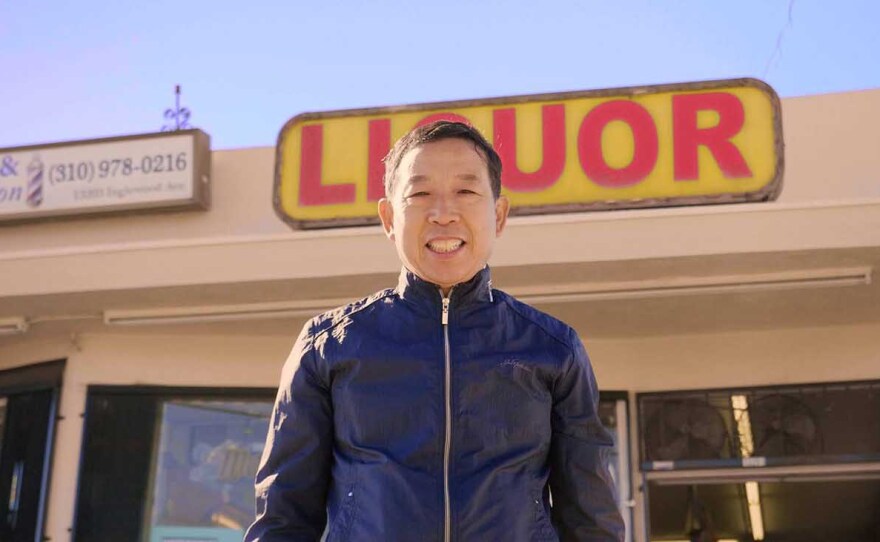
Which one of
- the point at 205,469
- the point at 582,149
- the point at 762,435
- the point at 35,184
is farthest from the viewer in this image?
the point at 35,184

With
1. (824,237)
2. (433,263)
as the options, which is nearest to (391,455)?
(433,263)

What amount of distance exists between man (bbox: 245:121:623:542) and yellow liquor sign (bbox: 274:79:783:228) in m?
4.75

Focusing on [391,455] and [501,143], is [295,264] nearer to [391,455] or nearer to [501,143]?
[501,143]

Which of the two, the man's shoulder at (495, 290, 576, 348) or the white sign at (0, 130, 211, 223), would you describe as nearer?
the man's shoulder at (495, 290, 576, 348)

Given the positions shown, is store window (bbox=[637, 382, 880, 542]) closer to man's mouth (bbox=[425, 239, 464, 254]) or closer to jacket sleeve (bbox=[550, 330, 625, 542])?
jacket sleeve (bbox=[550, 330, 625, 542])

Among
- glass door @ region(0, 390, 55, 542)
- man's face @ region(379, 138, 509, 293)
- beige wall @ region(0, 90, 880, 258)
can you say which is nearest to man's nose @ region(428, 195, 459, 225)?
man's face @ region(379, 138, 509, 293)

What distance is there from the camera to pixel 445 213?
87.3 inches

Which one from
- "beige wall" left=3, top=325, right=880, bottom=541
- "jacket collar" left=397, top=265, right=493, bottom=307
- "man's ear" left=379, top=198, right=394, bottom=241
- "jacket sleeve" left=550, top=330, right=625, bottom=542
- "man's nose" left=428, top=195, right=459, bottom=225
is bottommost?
"jacket sleeve" left=550, top=330, right=625, bottom=542

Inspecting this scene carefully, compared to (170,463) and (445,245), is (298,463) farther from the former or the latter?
(170,463)

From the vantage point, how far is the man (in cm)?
203

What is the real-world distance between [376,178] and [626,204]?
1649mm

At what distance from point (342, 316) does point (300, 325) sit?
18.5ft

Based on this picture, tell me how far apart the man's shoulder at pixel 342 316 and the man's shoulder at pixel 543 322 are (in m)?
0.25

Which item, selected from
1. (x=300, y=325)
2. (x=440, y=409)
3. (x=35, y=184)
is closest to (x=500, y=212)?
(x=440, y=409)
